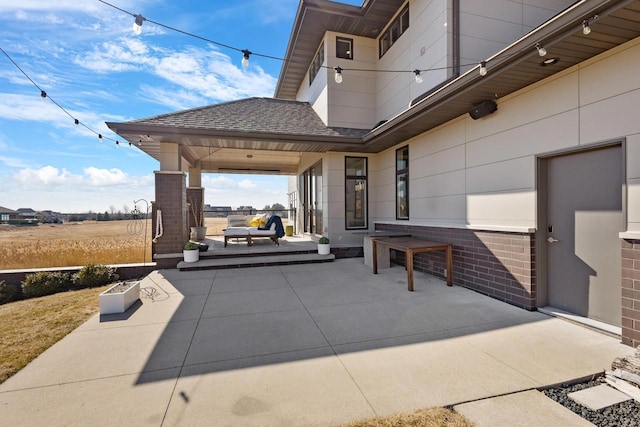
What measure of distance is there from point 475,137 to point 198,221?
30.7ft

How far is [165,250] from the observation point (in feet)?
22.4

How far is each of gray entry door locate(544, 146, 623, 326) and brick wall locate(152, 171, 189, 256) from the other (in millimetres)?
7089

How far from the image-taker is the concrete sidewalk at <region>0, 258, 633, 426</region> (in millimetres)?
1988

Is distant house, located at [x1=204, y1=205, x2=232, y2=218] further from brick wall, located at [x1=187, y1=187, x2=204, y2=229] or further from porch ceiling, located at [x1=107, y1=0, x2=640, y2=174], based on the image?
porch ceiling, located at [x1=107, y1=0, x2=640, y2=174]

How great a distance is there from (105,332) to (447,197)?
18.7 ft

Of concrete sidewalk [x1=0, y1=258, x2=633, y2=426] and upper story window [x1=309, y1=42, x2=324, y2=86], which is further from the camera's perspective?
upper story window [x1=309, y1=42, x2=324, y2=86]

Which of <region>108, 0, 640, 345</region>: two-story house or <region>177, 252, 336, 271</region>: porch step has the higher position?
<region>108, 0, 640, 345</region>: two-story house

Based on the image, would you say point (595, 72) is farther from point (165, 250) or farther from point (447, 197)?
point (165, 250)

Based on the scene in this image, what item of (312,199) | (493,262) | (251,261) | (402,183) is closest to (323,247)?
(251,261)

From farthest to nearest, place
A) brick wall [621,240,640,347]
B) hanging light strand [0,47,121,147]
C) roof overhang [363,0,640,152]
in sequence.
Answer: hanging light strand [0,47,121,147]
brick wall [621,240,640,347]
roof overhang [363,0,640,152]

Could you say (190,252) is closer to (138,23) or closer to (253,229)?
(253,229)

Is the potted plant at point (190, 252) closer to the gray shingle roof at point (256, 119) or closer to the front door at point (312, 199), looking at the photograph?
the gray shingle roof at point (256, 119)

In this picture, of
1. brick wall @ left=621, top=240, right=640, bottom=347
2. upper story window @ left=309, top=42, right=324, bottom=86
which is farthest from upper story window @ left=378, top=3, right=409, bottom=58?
brick wall @ left=621, top=240, right=640, bottom=347

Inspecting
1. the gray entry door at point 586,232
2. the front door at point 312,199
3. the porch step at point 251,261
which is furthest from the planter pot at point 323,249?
the gray entry door at point 586,232
